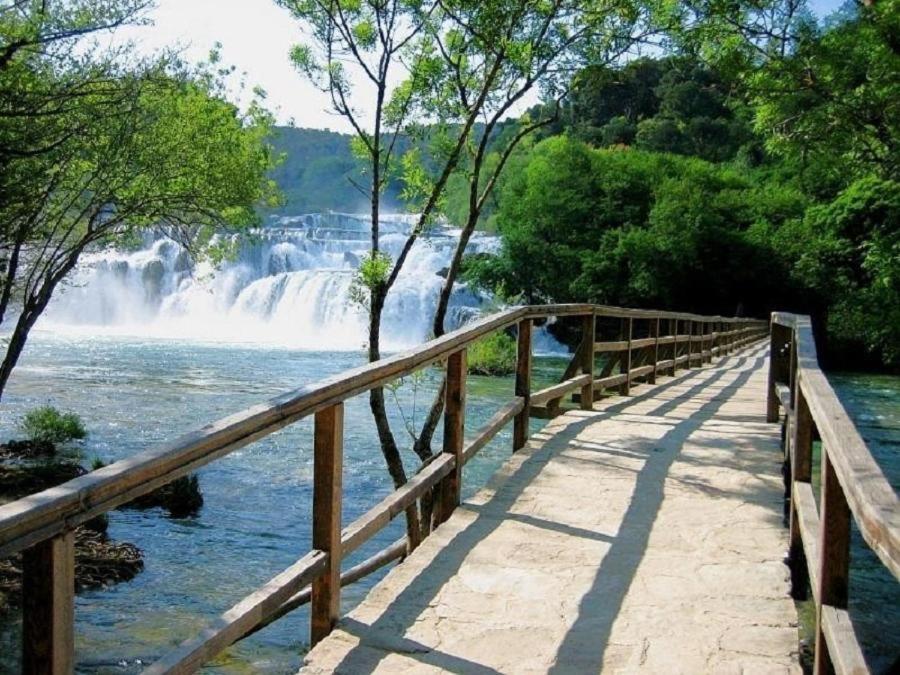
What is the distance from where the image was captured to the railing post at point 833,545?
2551 mm

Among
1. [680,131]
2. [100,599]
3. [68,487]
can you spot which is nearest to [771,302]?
[680,131]

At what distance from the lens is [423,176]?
1166 cm

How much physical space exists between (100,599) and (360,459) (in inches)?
269

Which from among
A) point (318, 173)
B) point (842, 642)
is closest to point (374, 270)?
point (842, 642)

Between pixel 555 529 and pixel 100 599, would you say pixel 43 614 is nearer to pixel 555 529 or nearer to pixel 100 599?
pixel 555 529

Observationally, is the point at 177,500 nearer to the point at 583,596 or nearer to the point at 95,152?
the point at 95,152

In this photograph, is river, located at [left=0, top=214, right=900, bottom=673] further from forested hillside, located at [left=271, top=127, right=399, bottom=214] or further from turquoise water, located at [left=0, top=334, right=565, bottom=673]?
forested hillside, located at [left=271, top=127, right=399, bottom=214]

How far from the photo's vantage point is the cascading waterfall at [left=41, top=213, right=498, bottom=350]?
39.6m

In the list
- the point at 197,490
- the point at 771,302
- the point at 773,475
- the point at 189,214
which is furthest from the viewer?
the point at 771,302

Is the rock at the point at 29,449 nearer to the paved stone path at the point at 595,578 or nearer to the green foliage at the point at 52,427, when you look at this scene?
the green foliage at the point at 52,427

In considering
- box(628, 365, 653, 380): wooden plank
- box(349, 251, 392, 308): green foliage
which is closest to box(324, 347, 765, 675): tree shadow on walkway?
box(628, 365, 653, 380): wooden plank

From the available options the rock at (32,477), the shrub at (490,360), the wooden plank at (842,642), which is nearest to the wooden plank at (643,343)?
the rock at (32,477)

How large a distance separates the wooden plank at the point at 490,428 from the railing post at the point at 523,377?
93mm

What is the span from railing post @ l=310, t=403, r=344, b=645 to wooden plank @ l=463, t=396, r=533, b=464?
169 centimetres
